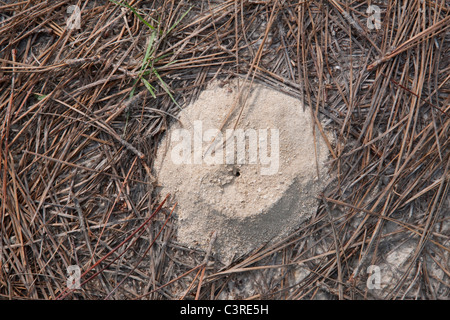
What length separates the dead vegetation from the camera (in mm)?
1819

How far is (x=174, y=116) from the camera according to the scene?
1840 mm

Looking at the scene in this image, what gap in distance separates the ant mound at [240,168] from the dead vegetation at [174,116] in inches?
2.9

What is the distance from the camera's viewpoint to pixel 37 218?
1.87 m

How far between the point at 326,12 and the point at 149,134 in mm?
1165

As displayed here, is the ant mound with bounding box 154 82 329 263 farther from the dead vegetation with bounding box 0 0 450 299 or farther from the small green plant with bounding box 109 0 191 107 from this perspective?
the small green plant with bounding box 109 0 191 107

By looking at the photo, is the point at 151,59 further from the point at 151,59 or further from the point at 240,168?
the point at 240,168

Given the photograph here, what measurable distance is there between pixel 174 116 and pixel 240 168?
0.46 m

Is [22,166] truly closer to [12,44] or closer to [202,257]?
[12,44]

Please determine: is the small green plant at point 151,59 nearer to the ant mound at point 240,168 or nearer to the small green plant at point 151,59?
the small green plant at point 151,59

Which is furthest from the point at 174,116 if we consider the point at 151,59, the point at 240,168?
the point at 240,168

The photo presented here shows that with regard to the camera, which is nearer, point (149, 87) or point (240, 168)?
point (240, 168)

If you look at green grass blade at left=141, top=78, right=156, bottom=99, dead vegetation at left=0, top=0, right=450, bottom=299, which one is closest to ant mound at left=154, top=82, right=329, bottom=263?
dead vegetation at left=0, top=0, right=450, bottom=299

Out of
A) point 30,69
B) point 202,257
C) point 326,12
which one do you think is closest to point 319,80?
point 326,12

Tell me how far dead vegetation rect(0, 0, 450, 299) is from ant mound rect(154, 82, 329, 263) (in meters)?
0.07
